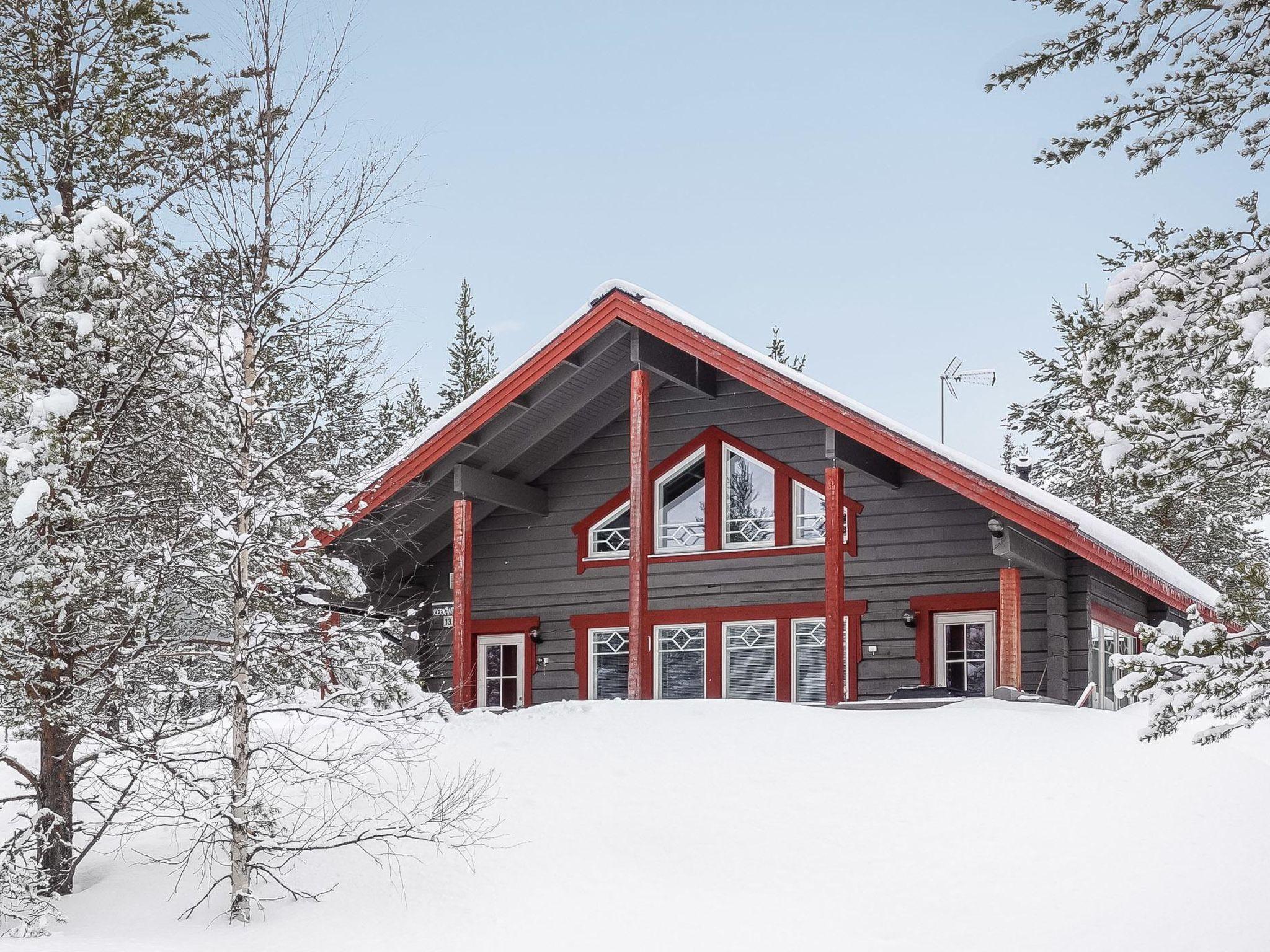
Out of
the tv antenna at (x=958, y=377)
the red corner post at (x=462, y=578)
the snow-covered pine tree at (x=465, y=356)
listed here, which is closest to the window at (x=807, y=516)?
the red corner post at (x=462, y=578)

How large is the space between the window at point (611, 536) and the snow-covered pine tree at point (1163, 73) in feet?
33.8

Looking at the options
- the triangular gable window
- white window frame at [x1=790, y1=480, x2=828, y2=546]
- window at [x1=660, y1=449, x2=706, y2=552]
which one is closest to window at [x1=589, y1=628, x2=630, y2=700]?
the triangular gable window

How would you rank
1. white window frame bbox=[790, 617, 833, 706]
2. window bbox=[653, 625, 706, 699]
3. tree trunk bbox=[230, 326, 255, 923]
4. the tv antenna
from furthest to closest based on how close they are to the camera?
the tv antenna, window bbox=[653, 625, 706, 699], white window frame bbox=[790, 617, 833, 706], tree trunk bbox=[230, 326, 255, 923]

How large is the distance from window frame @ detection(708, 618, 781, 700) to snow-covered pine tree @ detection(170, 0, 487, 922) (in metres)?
6.82

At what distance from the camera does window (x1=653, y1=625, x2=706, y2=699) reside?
1784 cm

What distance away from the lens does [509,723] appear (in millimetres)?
13016

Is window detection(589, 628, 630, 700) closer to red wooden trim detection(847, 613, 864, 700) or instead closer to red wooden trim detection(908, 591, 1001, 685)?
red wooden trim detection(847, 613, 864, 700)

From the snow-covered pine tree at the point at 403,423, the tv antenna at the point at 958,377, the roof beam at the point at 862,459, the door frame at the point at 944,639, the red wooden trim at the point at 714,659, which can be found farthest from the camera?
the snow-covered pine tree at the point at 403,423

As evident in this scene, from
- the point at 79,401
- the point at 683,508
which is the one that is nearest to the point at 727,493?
the point at 683,508

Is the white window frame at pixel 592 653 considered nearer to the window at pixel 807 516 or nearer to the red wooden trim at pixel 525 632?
the red wooden trim at pixel 525 632

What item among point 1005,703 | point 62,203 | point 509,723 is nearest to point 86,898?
point 509,723

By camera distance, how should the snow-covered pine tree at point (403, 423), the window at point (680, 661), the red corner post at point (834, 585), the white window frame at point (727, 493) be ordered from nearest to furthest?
the red corner post at point (834, 585), the white window frame at point (727, 493), the window at point (680, 661), the snow-covered pine tree at point (403, 423)

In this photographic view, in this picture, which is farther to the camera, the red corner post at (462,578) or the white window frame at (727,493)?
the white window frame at (727,493)

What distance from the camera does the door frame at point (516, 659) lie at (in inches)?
750
